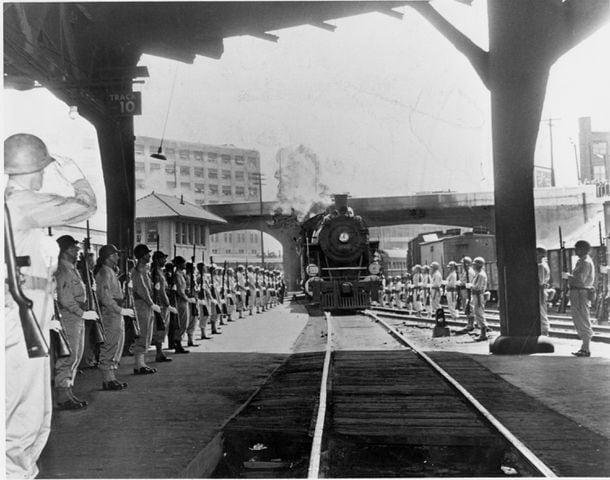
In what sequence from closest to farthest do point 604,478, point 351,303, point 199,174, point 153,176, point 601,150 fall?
point 604,478
point 601,150
point 153,176
point 199,174
point 351,303

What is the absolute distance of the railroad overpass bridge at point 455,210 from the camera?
389 inches

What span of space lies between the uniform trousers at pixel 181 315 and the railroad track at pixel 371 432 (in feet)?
10.9

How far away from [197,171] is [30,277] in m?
4.91

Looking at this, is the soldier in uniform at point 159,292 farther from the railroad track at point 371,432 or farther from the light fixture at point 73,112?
the light fixture at point 73,112

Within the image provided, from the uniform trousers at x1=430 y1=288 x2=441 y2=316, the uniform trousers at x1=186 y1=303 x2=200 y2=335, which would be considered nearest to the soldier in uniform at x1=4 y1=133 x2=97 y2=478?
the uniform trousers at x1=186 y1=303 x2=200 y2=335

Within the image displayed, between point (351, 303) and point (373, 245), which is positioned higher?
point (373, 245)

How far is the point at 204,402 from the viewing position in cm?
671

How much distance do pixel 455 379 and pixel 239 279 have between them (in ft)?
34.9

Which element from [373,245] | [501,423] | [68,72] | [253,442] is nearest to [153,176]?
[68,72]

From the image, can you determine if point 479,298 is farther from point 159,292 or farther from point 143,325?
point 143,325

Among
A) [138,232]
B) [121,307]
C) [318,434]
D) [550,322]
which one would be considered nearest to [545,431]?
[318,434]

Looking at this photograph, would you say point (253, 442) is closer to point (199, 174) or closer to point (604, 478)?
point (604, 478)

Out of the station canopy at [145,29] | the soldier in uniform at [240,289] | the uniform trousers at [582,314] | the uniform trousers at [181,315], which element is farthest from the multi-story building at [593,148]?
the soldier in uniform at [240,289]

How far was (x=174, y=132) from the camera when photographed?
744 cm
